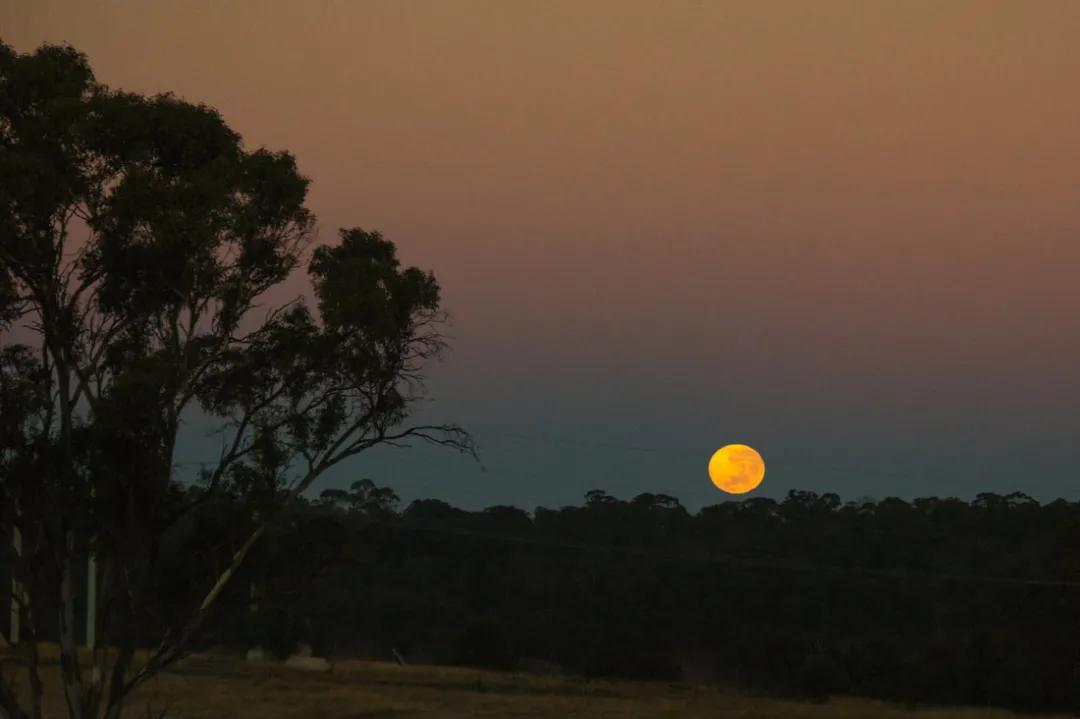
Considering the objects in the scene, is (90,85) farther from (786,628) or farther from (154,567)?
(786,628)

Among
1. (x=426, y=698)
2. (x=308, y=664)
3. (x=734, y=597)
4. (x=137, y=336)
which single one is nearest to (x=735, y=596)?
(x=734, y=597)

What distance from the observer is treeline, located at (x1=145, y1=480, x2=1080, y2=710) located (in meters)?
52.9

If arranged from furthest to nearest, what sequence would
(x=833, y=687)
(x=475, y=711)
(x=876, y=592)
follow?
(x=876, y=592), (x=833, y=687), (x=475, y=711)

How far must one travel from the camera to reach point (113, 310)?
23.0 meters

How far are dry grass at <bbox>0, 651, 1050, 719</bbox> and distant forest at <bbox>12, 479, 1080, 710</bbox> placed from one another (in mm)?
3344

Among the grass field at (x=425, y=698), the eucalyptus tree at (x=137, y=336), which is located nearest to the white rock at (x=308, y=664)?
the grass field at (x=425, y=698)

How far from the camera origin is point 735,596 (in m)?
69.1

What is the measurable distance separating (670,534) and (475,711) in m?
44.3

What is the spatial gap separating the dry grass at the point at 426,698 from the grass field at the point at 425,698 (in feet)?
0.10

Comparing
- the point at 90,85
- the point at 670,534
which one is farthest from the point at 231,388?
the point at 670,534

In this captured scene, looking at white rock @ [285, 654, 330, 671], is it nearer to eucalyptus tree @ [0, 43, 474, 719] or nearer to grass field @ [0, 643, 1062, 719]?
grass field @ [0, 643, 1062, 719]

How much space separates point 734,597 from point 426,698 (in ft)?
95.9

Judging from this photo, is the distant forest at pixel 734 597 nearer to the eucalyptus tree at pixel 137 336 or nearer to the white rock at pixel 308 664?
the white rock at pixel 308 664

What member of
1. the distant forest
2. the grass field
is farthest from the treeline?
the grass field
